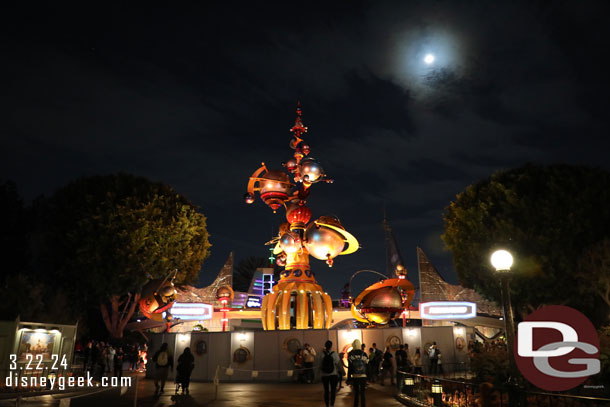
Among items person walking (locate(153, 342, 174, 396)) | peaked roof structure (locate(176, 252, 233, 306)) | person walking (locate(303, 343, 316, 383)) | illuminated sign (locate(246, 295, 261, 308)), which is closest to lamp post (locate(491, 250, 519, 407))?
person walking (locate(153, 342, 174, 396))

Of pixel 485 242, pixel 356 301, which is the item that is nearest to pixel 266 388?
pixel 356 301

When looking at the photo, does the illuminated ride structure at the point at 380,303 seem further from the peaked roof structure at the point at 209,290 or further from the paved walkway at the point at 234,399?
the peaked roof structure at the point at 209,290

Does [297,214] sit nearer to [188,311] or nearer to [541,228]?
[188,311]

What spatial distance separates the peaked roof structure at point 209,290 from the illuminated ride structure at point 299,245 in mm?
13525

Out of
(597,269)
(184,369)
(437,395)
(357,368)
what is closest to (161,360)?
(184,369)

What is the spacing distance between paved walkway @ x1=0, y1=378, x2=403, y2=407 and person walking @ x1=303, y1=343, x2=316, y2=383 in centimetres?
212

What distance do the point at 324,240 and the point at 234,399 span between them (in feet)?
30.4

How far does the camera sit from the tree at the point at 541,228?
80.5ft

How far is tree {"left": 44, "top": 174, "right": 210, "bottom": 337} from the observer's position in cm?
2727

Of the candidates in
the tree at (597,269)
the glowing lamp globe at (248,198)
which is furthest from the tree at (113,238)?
the tree at (597,269)

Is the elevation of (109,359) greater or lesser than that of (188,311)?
lesser

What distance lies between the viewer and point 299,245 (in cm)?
2236

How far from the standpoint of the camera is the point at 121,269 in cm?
2730

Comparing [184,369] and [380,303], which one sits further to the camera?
[380,303]
